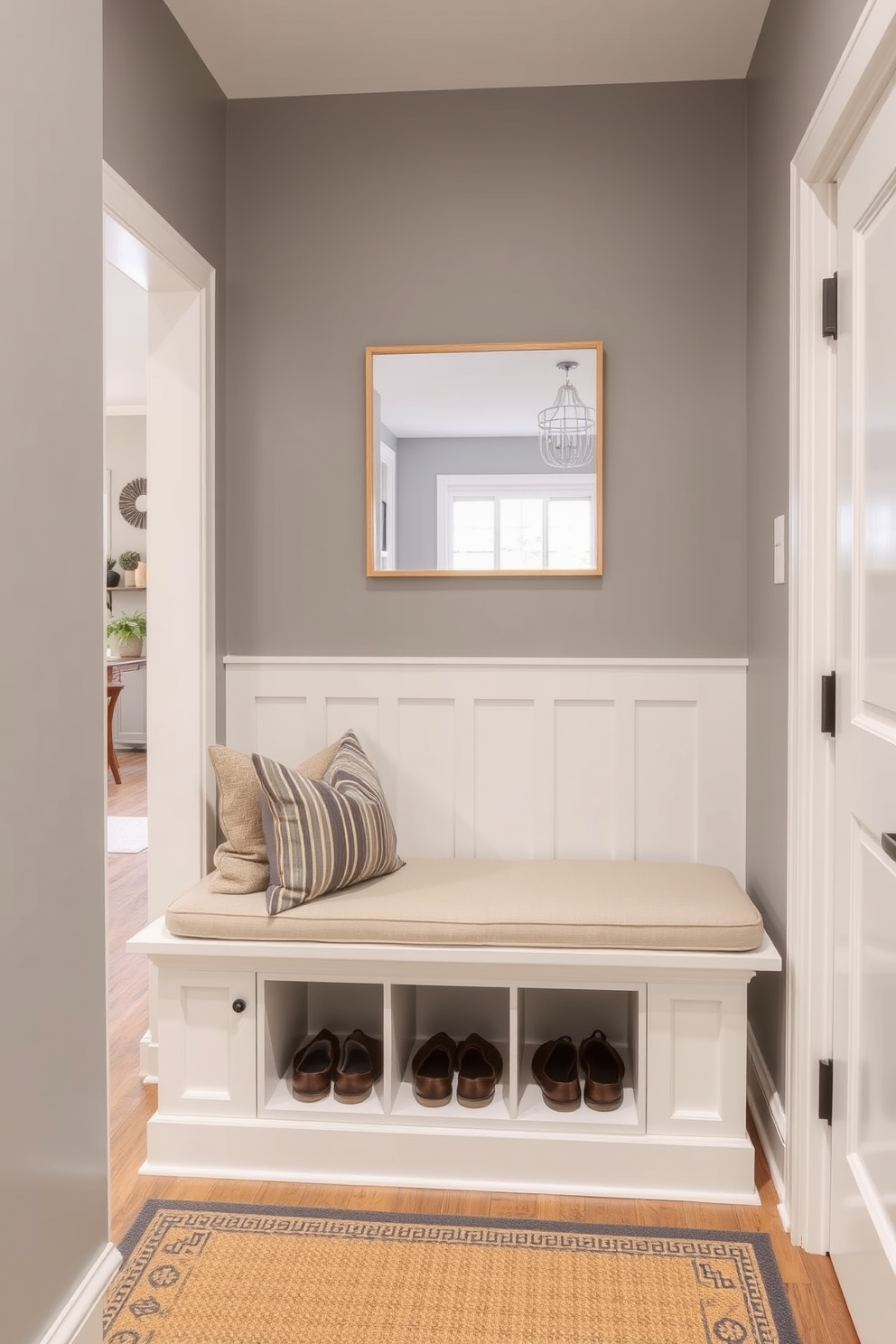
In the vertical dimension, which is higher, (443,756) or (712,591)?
(712,591)

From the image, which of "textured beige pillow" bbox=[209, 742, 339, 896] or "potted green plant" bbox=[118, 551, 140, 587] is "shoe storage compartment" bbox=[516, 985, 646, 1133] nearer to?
"textured beige pillow" bbox=[209, 742, 339, 896]

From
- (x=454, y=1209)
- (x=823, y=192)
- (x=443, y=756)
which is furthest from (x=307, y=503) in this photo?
(x=454, y=1209)

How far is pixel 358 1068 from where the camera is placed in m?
2.19

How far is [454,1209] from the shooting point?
77.5 inches

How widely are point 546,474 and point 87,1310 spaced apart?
199 centimetres

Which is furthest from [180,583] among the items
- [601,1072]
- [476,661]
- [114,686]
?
[114,686]

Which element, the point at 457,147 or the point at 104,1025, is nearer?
the point at 104,1025

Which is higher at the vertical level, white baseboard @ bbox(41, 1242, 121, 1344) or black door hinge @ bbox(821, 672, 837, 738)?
black door hinge @ bbox(821, 672, 837, 738)

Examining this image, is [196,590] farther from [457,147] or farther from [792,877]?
[792,877]

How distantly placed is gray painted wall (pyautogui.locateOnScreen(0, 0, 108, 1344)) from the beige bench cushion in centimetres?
71

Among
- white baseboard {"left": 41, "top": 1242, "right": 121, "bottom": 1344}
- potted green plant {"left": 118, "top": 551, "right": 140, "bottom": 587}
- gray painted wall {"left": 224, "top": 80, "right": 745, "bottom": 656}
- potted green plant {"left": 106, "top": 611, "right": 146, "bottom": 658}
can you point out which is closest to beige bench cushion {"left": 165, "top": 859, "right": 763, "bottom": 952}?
gray painted wall {"left": 224, "top": 80, "right": 745, "bottom": 656}

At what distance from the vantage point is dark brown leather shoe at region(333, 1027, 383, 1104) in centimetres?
213

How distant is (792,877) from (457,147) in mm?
2005

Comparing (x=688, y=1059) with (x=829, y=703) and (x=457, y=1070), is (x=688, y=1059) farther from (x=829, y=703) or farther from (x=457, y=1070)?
(x=829, y=703)
